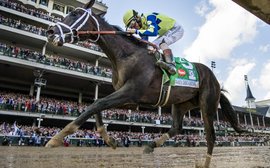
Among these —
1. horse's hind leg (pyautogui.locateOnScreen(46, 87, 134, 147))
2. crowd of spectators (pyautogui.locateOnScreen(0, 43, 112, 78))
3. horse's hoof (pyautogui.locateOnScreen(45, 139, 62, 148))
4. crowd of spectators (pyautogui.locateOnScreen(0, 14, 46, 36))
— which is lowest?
horse's hoof (pyautogui.locateOnScreen(45, 139, 62, 148))

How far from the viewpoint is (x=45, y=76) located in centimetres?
2970

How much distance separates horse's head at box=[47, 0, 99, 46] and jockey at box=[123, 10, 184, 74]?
763 mm

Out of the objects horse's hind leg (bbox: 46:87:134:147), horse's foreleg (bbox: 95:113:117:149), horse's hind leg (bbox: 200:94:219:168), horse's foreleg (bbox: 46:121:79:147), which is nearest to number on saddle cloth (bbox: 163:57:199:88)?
horse's hind leg (bbox: 200:94:219:168)

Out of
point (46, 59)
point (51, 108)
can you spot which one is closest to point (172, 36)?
point (51, 108)

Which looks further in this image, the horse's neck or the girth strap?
the girth strap

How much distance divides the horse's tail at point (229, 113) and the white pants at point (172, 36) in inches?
75.3

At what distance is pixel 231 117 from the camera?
5988 mm

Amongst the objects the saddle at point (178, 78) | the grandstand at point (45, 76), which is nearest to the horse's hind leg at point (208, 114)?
the saddle at point (178, 78)

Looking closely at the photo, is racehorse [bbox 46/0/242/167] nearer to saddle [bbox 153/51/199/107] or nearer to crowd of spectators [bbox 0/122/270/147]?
saddle [bbox 153/51/199/107]

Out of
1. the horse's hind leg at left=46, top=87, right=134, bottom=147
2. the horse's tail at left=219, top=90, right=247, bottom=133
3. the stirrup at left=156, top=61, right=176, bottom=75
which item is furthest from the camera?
the horse's tail at left=219, top=90, right=247, bottom=133

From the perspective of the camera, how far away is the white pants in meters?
5.25

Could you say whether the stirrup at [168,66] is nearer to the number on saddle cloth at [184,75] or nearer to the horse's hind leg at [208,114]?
the number on saddle cloth at [184,75]

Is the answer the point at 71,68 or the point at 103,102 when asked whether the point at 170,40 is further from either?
the point at 71,68

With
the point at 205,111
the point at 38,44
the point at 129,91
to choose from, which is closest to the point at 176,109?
the point at 205,111
